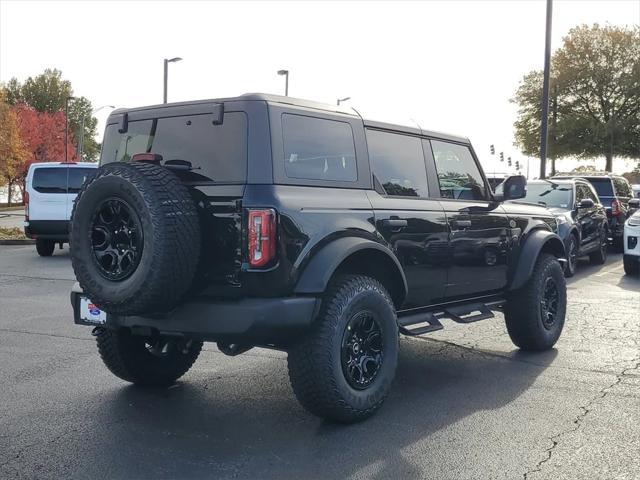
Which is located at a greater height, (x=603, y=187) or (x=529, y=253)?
(x=603, y=187)

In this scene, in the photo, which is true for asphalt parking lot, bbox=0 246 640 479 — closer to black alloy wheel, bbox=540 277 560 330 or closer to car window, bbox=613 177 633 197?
black alloy wheel, bbox=540 277 560 330

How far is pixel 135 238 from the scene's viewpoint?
412 centimetres

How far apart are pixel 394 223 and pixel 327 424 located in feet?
4.52

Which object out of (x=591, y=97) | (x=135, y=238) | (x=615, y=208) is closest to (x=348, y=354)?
(x=135, y=238)

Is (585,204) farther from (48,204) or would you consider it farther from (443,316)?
(48,204)

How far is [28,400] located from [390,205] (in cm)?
277

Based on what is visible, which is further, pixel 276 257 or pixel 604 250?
pixel 604 250

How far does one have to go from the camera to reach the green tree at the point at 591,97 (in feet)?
141

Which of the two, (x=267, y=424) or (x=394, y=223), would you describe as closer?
(x=267, y=424)

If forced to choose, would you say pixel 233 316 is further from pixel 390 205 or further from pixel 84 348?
pixel 84 348

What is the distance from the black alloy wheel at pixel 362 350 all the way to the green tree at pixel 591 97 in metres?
41.5

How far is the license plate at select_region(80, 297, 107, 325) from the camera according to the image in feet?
15.0

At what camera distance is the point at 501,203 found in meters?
6.32

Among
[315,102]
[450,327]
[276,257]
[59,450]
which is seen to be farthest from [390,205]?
[450,327]
